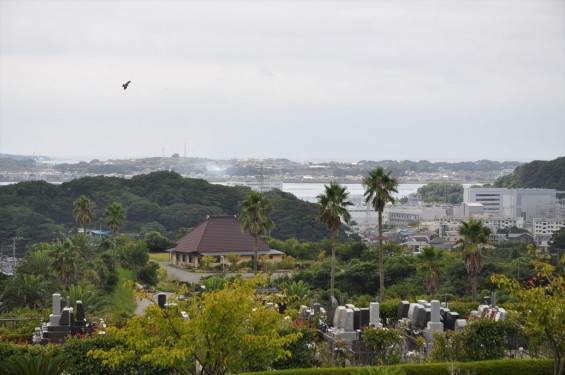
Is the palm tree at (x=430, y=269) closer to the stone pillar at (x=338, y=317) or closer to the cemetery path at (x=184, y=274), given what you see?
the stone pillar at (x=338, y=317)

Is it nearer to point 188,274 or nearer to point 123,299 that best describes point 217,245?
point 188,274

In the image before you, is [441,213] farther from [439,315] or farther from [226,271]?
[439,315]

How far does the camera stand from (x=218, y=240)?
51.7 metres

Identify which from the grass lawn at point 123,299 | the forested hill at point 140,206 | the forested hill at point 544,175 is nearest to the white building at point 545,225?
the forested hill at point 544,175

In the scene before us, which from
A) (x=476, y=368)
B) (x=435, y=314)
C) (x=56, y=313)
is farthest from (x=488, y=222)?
(x=476, y=368)

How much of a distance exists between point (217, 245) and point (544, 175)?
109956mm

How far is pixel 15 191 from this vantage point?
86.6m

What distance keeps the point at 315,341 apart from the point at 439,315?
3.70 meters

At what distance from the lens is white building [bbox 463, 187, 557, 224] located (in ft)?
463

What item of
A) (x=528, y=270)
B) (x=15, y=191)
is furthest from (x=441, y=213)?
(x=528, y=270)

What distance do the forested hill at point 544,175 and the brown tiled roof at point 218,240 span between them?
3921 inches

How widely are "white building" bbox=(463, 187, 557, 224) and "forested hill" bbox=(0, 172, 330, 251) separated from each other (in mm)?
57012

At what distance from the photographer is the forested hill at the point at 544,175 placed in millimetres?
145875

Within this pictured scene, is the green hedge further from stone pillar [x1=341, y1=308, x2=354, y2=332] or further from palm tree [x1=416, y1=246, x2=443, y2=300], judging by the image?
palm tree [x1=416, y1=246, x2=443, y2=300]
